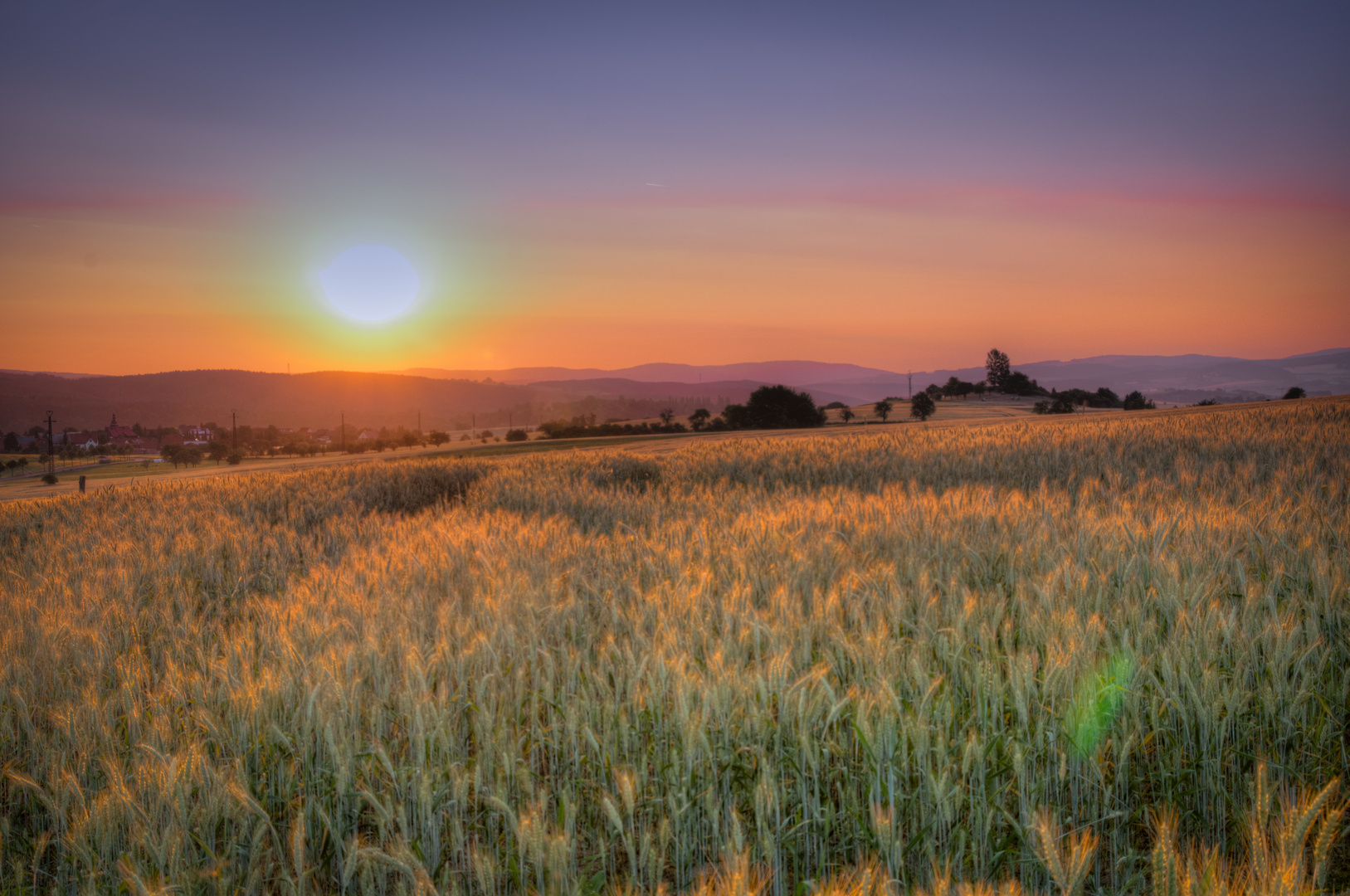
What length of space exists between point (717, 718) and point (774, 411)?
63316mm

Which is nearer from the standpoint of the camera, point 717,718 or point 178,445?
point 717,718

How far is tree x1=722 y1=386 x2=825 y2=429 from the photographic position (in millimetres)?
64375

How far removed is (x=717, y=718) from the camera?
85.4 inches

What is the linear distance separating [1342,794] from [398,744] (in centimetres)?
319

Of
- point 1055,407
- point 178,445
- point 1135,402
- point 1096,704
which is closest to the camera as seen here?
point 1096,704

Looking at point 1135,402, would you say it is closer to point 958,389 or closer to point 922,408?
point 922,408

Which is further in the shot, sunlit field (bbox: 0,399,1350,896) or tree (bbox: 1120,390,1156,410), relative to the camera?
tree (bbox: 1120,390,1156,410)

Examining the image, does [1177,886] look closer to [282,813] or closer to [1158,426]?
[282,813]

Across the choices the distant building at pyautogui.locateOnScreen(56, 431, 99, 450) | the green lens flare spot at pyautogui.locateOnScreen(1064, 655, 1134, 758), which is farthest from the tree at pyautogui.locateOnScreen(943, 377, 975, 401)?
the distant building at pyautogui.locateOnScreen(56, 431, 99, 450)

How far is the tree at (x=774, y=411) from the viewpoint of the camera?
211 feet

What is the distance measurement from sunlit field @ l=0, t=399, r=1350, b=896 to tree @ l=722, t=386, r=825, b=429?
60057 millimetres

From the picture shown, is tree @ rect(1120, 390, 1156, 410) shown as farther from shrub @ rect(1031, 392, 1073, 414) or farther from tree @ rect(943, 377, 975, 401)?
tree @ rect(943, 377, 975, 401)

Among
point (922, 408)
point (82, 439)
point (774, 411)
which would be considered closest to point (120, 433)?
point (82, 439)

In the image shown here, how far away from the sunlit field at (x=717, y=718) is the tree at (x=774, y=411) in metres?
60.1
